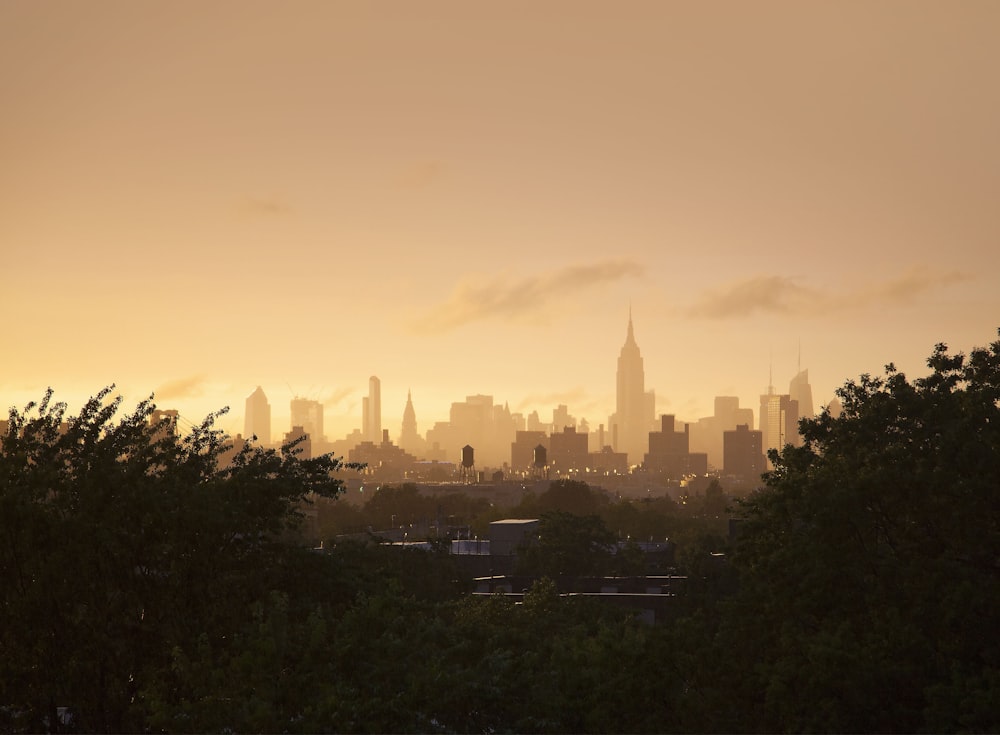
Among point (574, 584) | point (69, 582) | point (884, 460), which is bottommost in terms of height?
point (574, 584)

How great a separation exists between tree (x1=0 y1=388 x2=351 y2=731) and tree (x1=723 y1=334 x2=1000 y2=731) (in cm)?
1369

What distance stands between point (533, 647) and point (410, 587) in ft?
85.4

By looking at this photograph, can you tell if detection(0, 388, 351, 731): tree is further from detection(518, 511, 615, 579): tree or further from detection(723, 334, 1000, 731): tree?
detection(518, 511, 615, 579): tree

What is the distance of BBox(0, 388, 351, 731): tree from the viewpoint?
26.1 m

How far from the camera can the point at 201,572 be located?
27188mm

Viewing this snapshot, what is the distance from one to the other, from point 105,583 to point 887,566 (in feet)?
64.1

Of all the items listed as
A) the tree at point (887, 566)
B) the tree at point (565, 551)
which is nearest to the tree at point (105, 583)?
the tree at point (887, 566)

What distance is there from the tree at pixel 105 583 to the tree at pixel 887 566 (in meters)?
13.7

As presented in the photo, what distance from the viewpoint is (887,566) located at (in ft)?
93.8

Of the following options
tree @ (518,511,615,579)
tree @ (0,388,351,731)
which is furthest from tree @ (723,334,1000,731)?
tree @ (518,511,615,579)

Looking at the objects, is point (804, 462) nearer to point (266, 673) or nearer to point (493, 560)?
point (266, 673)

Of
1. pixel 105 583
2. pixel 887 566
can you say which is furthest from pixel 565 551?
pixel 105 583

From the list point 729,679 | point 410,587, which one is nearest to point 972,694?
point 729,679

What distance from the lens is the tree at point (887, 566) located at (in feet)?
84.4
